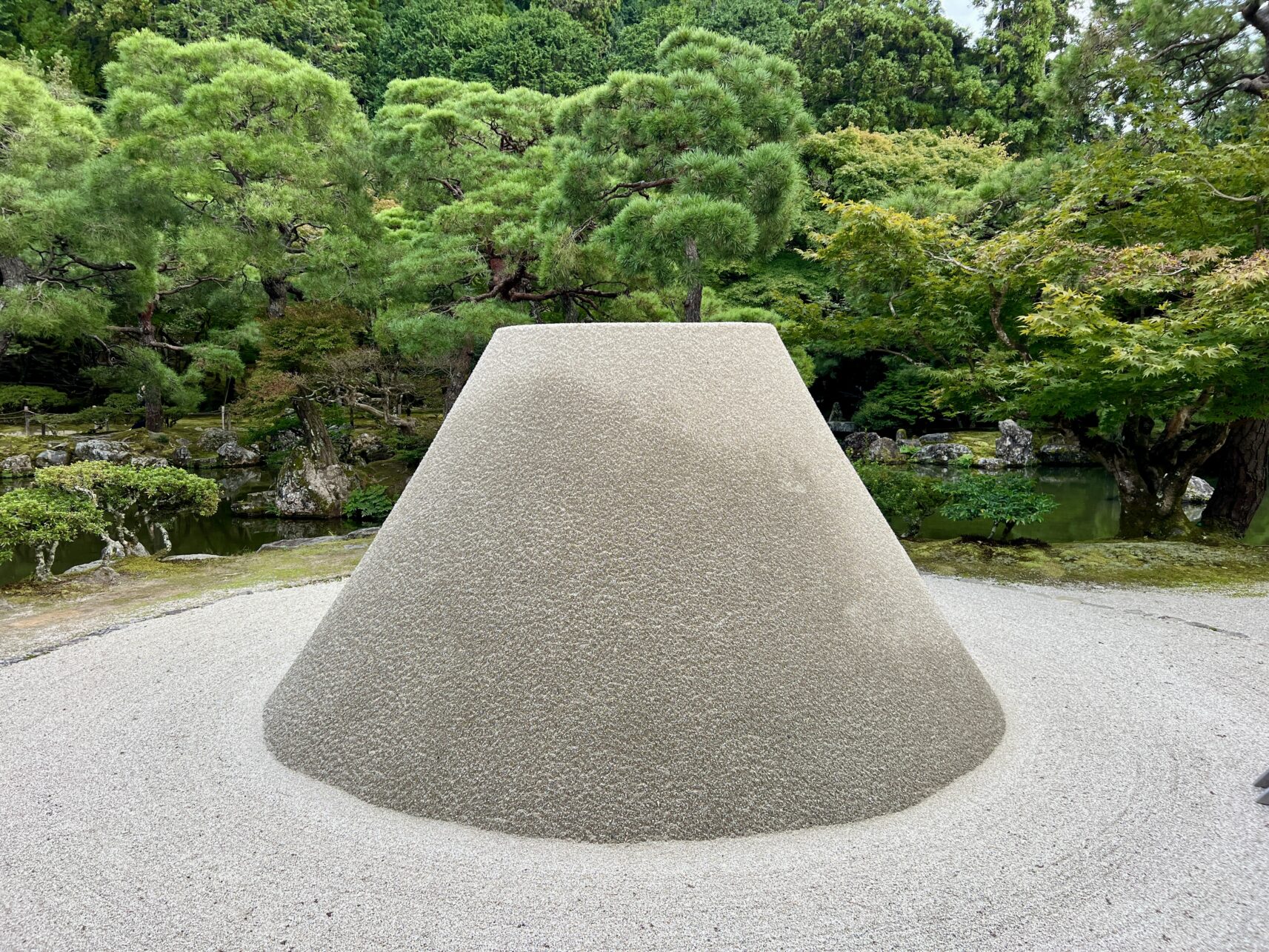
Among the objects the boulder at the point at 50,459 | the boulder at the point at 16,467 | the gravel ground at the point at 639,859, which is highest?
the gravel ground at the point at 639,859

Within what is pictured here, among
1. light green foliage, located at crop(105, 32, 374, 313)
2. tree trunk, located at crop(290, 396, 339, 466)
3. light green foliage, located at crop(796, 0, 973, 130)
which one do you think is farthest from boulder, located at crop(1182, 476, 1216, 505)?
light green foliage, located at crop(105, 32, 374, 313)

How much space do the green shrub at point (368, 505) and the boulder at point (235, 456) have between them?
5793 mm

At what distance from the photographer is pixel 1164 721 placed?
402 cm

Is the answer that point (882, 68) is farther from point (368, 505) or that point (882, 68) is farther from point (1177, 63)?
point (368, 505)

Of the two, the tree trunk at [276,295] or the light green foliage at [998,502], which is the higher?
the tree trunk at [276,295]

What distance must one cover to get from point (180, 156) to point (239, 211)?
1137mm

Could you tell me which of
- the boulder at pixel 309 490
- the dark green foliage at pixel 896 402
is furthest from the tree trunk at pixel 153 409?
the dark green foliage at pixel 896 402

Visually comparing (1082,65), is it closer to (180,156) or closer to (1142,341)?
(1142,341)

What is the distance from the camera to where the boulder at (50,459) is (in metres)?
16.5

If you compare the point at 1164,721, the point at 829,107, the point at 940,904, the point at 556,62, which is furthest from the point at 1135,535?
the point at 556,62

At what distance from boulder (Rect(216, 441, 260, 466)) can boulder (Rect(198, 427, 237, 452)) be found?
0.17 m

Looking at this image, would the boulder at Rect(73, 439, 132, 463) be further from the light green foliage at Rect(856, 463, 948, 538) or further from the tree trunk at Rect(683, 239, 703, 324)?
the light green foliage at Rect(856, 463, 948, 538)

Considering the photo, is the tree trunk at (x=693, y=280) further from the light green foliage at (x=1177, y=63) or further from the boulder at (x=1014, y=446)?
the boulder at (x=1014, y=446)

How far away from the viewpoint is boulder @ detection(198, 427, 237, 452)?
61.8 feet
